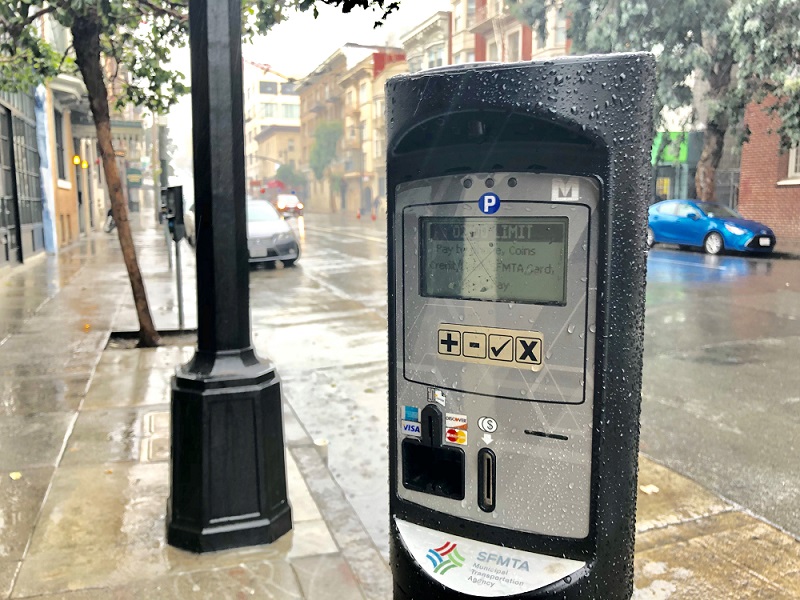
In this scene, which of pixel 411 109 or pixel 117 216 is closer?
pixel 411 109

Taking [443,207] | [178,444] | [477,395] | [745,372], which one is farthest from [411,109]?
[745,372]

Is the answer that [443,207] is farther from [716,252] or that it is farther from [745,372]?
[716,252]

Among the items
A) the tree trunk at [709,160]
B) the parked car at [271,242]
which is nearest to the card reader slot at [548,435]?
the parked car at [271,242]

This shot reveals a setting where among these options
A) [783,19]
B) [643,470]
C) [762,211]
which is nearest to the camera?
[643,470]

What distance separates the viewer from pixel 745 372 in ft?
22.3

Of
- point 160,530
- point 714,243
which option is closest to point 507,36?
point 714,243

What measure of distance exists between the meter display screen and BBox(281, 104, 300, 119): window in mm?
105508

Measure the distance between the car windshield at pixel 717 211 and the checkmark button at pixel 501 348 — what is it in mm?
18313

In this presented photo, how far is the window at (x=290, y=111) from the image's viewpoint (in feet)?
340

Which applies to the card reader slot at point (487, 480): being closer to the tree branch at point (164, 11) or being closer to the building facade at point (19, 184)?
the tree branch at point (164, 11)

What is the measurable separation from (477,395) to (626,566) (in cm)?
61

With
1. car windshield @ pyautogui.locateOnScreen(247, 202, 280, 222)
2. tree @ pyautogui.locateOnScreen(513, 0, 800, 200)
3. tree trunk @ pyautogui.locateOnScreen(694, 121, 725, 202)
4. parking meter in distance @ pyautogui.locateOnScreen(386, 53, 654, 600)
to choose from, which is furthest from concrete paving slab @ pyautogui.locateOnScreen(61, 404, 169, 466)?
tree trunk @ pyautogui.locateOnScreen(694, 121, 725, 202)

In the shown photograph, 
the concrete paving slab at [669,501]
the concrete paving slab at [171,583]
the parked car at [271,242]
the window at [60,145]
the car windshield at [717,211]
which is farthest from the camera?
the window at [60,145]

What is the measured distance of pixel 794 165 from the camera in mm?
21531
